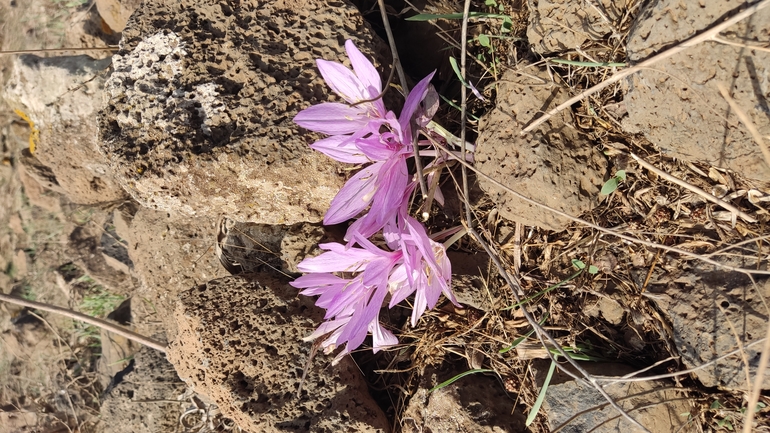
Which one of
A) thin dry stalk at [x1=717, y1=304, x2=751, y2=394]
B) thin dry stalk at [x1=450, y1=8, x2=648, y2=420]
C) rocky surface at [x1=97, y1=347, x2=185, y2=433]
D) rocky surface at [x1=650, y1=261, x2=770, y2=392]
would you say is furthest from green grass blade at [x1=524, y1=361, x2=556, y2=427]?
rocky surface at [x1=97, y1=347, x2=185, y2=433]

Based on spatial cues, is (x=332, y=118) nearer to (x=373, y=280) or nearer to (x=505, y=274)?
(x=373, y=280)

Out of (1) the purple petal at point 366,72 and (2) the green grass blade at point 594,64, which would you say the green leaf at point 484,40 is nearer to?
(2) the green grass blade at point 594,64

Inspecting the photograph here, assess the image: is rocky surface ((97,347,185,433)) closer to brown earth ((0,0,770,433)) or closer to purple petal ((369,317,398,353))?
brown earth ((0,0,770,433))

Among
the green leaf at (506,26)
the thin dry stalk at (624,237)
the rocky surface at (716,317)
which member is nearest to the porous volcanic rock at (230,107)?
the green leaf at (506,26)

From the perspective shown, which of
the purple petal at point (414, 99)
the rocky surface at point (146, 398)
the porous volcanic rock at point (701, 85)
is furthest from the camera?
the rocky surface at point (146, 398)

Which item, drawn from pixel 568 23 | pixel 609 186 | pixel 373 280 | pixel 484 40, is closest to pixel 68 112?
pixel 373 280
